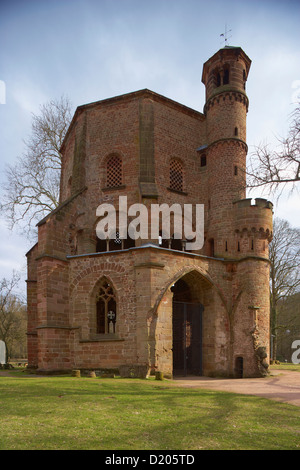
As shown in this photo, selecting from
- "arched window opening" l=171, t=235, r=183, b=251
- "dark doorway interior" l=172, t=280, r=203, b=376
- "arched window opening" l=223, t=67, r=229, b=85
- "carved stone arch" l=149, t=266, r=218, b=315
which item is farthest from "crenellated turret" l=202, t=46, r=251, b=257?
"dark doorway interior" l=172, t=280, r=203, b=376

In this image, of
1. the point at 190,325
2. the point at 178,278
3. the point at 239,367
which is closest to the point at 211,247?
the point at 190,325

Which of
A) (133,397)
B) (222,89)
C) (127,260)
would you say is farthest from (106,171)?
(133,397)

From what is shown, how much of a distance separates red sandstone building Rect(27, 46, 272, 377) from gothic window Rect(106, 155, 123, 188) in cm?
5

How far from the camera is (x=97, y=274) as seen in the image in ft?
50.9

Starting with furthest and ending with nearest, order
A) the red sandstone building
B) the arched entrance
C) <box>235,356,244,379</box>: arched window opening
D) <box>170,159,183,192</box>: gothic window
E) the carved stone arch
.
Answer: <box>170,159,183,192</box>: gothic window < the arched entrance < <box>235,356,244,379</box>: arched window opening < the red sandstone building < the carved stone arch

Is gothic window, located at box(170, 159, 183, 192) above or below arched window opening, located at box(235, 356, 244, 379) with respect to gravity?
above

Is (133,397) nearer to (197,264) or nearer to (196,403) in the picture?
(196,403)

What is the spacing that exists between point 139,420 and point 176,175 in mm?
14290

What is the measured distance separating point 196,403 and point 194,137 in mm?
14790

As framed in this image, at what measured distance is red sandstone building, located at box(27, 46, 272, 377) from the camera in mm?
14633

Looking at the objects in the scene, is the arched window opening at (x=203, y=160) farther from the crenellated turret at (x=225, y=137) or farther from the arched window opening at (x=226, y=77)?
the arched window opening at (x=226, y=77)

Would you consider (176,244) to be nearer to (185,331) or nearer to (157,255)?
(157,255)

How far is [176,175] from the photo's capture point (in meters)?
19.1

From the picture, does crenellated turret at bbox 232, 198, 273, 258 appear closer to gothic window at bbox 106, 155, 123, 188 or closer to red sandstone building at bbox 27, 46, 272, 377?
red sandstone building at bbox 27, 46, 272, 377
